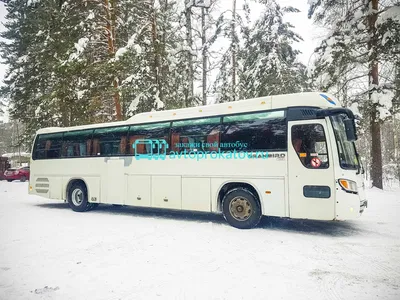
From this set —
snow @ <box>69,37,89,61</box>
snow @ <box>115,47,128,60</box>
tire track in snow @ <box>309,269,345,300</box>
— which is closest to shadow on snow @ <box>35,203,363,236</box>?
tire track in snow @ <box>309,269,345,300</box>

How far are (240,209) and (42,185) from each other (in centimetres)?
895

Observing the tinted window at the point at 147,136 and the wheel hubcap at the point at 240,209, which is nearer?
the wheel hubcap at the point at 240,209

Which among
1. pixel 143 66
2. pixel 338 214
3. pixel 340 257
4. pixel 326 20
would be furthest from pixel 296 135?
pixel 326 20

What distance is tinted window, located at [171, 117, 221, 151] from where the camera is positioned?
8227 millimetres

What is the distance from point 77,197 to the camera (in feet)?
36.9

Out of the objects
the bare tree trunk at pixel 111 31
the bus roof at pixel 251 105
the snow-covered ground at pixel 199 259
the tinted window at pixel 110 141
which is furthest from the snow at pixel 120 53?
the snow-covered ground at pixel 199 259

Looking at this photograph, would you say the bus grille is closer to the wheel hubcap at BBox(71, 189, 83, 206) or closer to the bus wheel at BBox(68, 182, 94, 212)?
the bus wheel at BBox(68, 182, 94, 212)

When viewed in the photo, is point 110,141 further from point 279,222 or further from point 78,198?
point 279,222

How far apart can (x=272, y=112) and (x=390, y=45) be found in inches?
387

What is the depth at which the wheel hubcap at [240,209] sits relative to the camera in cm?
761

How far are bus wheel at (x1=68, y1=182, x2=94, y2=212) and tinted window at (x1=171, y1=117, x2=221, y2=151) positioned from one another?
4.55m

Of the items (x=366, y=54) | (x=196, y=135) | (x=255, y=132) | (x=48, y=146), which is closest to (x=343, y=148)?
(x=255, y=132)

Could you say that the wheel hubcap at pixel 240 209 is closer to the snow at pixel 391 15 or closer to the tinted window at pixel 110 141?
the tinted window at pixel 110 141

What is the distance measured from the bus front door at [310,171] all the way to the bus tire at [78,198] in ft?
25.5
